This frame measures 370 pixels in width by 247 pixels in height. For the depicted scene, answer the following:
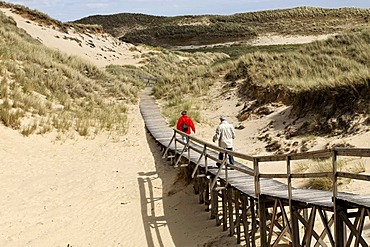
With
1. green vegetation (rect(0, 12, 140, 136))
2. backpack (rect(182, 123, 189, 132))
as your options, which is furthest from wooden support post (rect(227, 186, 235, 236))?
green vegetation (rect(0, 12, 140, 136))

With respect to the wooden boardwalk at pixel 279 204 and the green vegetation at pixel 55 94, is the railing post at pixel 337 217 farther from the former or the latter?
the green vegetation at pixel 55 94

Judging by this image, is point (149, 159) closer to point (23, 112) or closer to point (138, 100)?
point (23, 112)

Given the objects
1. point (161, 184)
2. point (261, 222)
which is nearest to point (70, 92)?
point (161, 184)

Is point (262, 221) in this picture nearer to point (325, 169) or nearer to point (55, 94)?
point (325, 169)

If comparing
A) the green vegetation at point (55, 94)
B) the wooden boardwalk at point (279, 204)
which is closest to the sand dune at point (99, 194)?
the wooden boardwalk at point (279, 204)

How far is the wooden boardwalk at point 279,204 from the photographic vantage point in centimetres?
638

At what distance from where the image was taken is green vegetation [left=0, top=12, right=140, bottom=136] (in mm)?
18656

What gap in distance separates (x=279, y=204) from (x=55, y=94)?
1648cm

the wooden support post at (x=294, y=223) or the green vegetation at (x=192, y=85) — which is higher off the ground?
the green vegetation at (x=192, y=85)

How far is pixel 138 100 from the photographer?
26.6 meters

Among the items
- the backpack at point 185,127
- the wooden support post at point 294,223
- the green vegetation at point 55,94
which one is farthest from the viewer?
the green vegetation at point 55,94

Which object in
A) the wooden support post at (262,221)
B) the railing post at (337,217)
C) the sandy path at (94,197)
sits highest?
the railing post at (337,217)

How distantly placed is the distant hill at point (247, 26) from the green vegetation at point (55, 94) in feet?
146

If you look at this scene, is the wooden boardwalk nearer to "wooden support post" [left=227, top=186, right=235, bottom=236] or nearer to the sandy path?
"wooden support post" [left=227, top=186, right=235, bottom=236]
